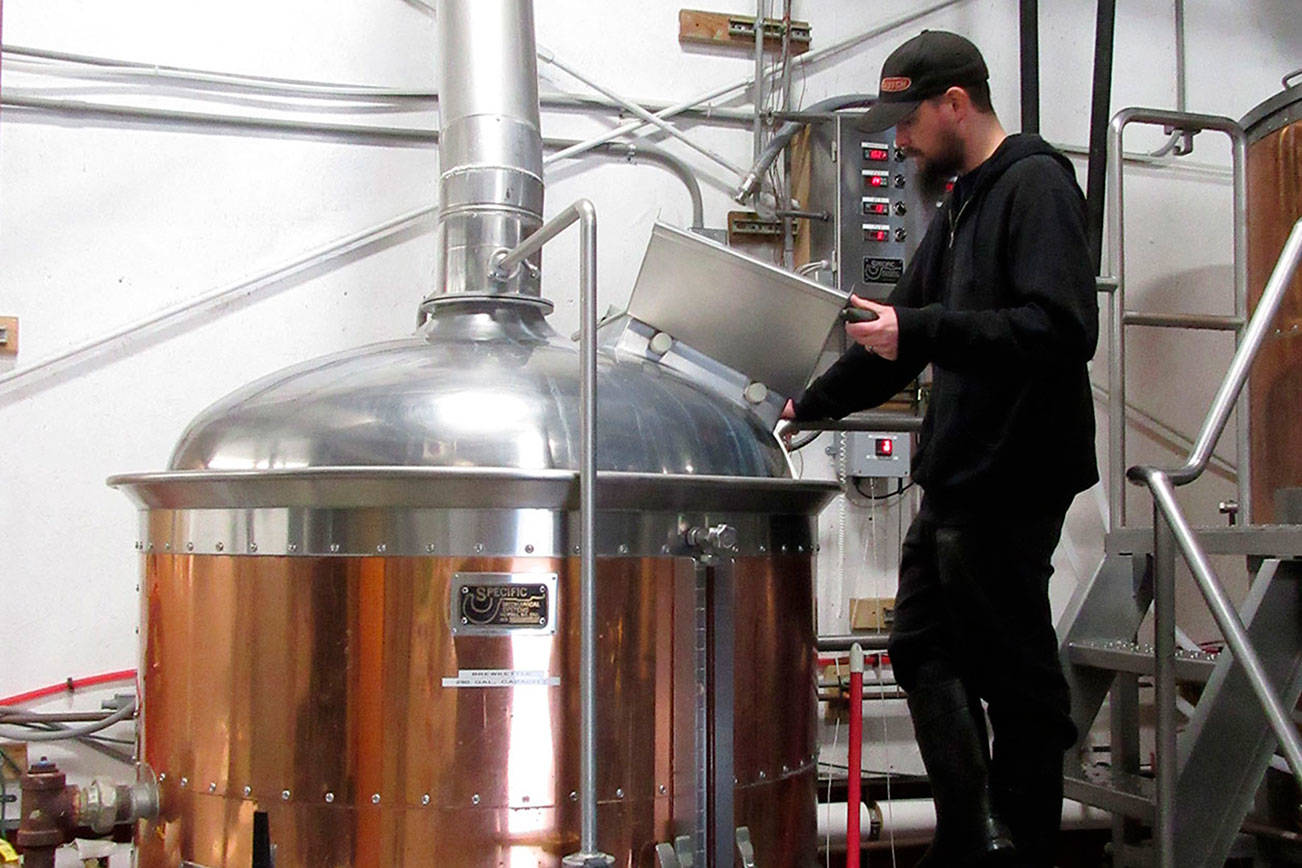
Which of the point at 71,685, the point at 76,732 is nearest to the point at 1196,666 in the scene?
the point at 76,732

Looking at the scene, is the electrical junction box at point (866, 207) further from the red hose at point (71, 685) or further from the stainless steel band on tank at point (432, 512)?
the red hose at point (71, 685)

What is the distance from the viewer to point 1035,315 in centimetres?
159

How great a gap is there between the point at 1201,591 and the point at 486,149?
1.31 metres

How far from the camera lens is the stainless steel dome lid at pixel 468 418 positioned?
4.69ft

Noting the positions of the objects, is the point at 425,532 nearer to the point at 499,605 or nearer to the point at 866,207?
the point at 499,605

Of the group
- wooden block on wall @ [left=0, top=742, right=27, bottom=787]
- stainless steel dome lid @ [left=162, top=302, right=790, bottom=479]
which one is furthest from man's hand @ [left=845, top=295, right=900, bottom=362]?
wooden block on wall @ [left=0, top=742, right=27, bottom=787]

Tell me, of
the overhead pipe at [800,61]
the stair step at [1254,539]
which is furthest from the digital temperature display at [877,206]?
the stair step at [1254,539]

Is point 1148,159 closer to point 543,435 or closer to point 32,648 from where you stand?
point 543,435

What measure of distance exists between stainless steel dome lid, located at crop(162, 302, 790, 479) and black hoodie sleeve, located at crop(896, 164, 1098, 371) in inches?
12.3

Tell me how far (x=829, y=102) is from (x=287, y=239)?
1.35 m

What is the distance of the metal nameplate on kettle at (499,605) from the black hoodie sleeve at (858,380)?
696mm

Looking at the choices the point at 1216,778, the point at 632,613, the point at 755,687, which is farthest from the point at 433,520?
the point at 1216,778

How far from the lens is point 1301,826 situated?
2.23m

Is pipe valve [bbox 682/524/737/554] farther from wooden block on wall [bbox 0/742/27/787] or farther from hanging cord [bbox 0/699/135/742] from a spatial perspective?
wooden block on wall [bbox 0/742/27/787]
